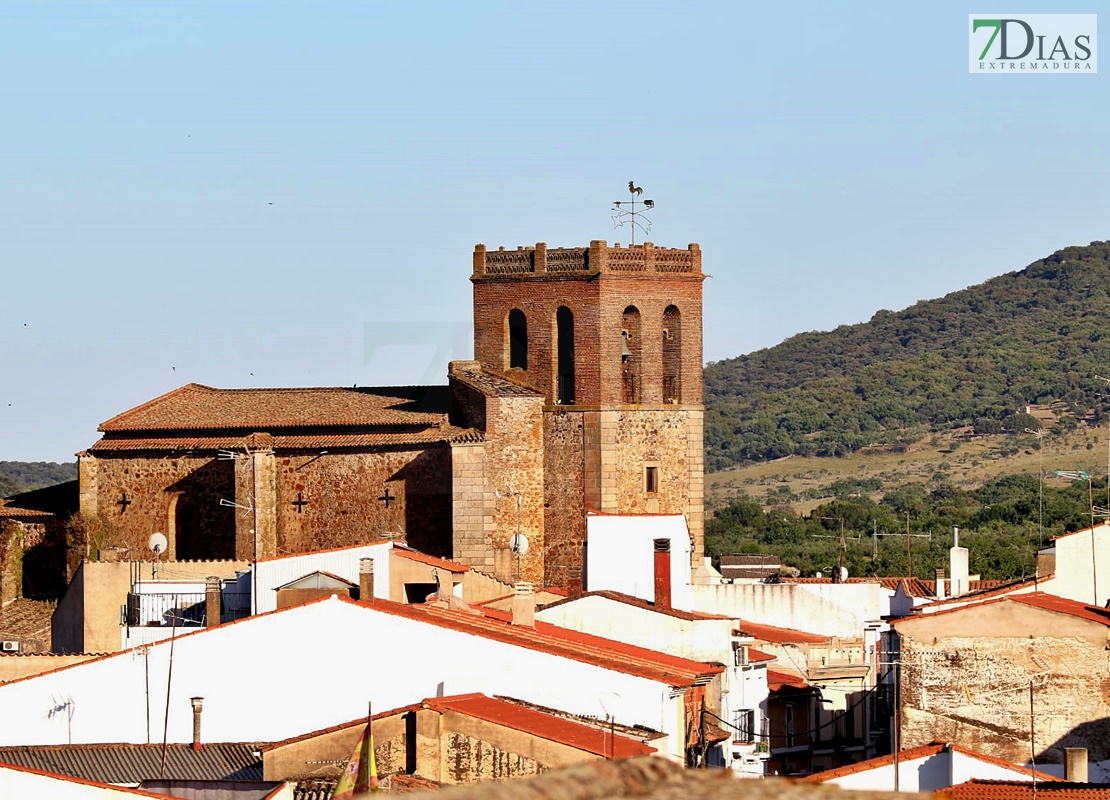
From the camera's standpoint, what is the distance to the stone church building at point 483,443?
4022cm

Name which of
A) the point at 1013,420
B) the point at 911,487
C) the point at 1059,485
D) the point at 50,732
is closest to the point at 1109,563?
the point at 50,732

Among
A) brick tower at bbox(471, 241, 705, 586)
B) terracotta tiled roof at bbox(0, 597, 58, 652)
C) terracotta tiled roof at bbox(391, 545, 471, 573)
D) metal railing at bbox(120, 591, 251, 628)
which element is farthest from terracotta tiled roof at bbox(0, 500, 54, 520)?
terracotta tiled roof at bbox(391, 545, 471, 573)

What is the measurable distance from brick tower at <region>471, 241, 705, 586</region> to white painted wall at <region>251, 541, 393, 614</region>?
10649mm

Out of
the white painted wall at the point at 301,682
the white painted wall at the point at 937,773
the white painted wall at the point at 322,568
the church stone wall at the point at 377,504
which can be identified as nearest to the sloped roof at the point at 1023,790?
the white painted wall at the point at 937,773

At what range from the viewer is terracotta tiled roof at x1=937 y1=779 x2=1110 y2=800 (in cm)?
1720

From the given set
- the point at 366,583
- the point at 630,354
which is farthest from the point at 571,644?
the point at 630,354

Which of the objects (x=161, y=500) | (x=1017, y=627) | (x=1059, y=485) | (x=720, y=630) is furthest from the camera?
(x=1059, y=485)

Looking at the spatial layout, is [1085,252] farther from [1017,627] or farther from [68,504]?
[1017,627]

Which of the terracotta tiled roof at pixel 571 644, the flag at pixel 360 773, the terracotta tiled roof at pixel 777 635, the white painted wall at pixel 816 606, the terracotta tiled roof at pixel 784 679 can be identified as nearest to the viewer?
the flag at pixel 360 773

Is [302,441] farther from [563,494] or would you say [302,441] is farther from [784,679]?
[784,679]

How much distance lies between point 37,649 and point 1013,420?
10370 centimetres

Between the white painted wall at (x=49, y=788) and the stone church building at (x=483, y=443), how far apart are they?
2411cm

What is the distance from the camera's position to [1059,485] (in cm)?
10375

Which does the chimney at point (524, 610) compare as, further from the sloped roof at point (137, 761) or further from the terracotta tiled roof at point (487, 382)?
the terracotta tiled roof at point (487, 382)
